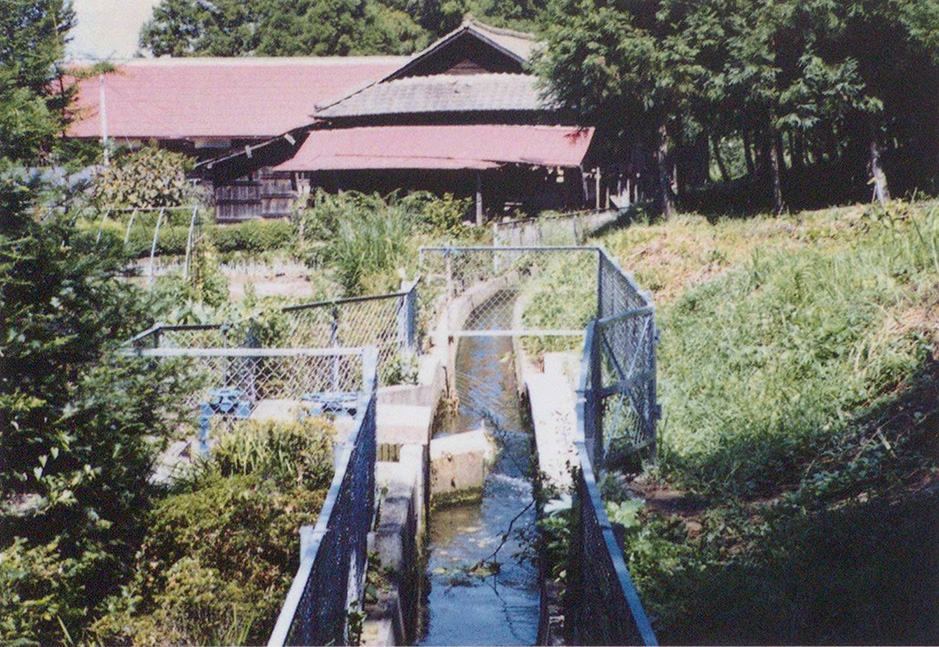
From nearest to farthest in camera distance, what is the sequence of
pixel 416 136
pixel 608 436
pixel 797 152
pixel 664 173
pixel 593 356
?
pixel 593 356 → pixel 608 436 → pixel 664 173 → pixel 797 152 → pixel 416 136

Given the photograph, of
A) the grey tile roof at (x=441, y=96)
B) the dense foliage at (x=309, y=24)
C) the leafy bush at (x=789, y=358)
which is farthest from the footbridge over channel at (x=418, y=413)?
the dense foliage at (x=309, y=24)

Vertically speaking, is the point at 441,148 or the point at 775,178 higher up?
the point at 441,148

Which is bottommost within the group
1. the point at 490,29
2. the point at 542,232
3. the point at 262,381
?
the point at 262,381

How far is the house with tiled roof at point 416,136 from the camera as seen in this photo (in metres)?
27.0

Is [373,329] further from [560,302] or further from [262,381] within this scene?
[560,302]

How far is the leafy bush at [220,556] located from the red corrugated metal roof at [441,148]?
1973 centimetres

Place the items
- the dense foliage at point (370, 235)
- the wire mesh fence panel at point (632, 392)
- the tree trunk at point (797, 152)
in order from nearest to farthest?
1. the wire mesh fence panel at point (632, 392)
2. the dense foliage at point (370, 235)
3. the tree trunk at point (797, 152)

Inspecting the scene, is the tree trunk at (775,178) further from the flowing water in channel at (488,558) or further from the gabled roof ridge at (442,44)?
the gabled roof ridge at (442,44)

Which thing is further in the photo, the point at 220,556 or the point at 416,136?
the point at 416,136

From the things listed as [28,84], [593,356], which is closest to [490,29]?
[593,356]

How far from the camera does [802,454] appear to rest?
6602 mm

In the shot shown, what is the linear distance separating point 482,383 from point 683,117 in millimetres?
9866

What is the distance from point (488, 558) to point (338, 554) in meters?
3.57

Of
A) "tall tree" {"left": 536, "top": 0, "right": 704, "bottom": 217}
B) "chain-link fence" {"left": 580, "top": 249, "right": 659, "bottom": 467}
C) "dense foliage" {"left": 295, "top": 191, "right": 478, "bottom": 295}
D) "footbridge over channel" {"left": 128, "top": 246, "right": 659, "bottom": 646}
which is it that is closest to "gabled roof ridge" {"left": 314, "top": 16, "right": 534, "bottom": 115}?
"tall tree" {"left": 536, "top": 0, "right": 704, "bottom": 217}
